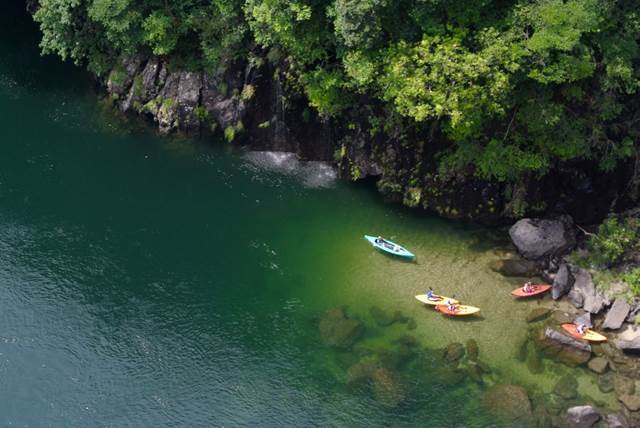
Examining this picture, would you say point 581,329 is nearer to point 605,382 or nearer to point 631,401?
point 605,382

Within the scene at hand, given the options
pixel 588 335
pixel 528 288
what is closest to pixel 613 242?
pixel 528 288

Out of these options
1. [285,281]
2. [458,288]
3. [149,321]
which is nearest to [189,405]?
[149,321]

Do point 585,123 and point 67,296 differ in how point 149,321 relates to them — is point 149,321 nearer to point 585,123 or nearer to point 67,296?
point 67,296

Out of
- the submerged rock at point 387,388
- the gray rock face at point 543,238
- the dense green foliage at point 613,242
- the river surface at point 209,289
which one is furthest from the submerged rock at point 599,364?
the submerged rock at point 387,388

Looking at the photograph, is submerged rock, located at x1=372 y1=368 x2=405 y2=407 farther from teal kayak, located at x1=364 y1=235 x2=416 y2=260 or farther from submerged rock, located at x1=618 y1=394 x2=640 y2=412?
submerged rock, located at x1=618 y1=394 x2=640 y2=412

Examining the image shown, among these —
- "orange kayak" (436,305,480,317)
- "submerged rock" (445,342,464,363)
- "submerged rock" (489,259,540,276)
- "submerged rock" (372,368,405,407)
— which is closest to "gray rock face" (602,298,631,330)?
"submerged rock" (489,259,540,276)
